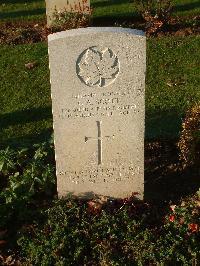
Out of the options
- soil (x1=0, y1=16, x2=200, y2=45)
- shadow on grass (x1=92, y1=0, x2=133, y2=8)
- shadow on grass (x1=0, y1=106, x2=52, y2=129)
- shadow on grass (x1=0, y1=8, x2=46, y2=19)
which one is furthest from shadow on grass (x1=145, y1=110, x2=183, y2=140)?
shadow on grass (x1=0, y1=8, x2=46, y2=19)

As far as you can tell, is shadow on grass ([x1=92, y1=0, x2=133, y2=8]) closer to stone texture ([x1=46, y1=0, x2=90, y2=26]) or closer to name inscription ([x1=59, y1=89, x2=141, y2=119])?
stone texture ([x1=46, y1=0, x2=90, y2=26])

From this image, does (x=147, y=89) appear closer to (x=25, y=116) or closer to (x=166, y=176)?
(x=25, y=116)

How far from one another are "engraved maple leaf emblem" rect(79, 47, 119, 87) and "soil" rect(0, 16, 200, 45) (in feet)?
Result: 17.7

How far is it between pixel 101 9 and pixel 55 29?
1747 mm

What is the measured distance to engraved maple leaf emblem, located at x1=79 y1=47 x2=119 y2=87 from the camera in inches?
214

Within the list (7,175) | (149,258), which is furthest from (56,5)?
(149,258)

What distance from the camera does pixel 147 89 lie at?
9.00 meters

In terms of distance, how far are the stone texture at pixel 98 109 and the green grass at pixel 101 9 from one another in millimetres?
6292

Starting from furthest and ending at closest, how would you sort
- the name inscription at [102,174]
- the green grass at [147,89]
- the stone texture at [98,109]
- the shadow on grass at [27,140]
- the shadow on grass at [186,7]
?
the shadow on grass at [186,7], the green grass at [147,89], the shadow on grass at [27,140], the name inscription at [102,174], the stone texture at [98,109]

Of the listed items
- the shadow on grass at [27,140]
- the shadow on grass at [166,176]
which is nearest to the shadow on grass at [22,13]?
the shadow on grass at [27,140]

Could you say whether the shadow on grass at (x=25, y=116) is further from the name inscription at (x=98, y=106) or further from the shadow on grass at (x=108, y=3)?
the shadow on grass at (x=108, y=3)

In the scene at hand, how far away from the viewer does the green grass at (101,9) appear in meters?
12.0

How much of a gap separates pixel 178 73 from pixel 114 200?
12.6 feet

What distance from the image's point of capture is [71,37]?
17.4 feet
